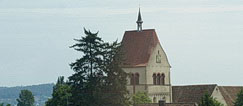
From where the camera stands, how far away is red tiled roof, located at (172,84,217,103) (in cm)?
11675

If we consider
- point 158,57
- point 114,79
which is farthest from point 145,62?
point 114,79

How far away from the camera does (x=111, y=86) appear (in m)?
87.1

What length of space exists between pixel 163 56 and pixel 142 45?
15.1 ft

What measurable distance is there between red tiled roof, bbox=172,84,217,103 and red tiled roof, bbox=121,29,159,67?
8382 millimetres

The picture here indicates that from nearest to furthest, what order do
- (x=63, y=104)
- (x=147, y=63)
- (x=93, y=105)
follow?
(x=93, y=105), (x=63, y=104), (x=147, y=63)

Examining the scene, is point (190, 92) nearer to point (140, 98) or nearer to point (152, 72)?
point (152, 72)

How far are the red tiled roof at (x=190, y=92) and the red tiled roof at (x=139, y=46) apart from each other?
27.5ft

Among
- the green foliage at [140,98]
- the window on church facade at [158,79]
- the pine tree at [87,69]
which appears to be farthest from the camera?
the window on church facade at [158,79]

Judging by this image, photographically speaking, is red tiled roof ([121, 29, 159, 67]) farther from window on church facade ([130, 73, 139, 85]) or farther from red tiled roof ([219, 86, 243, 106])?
red tiled roof ([219, 86, 243, 106])

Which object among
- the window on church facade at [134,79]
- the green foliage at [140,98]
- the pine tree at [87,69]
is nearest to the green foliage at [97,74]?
the pine tree at [87,69]

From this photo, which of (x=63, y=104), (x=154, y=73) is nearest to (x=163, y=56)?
(x=154, y=73)

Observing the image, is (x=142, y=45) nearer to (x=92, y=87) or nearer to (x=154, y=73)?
(x=154, y=73)

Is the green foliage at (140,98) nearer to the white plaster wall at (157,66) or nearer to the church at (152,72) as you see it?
the church at (152,72)

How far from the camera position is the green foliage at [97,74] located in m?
86.6
